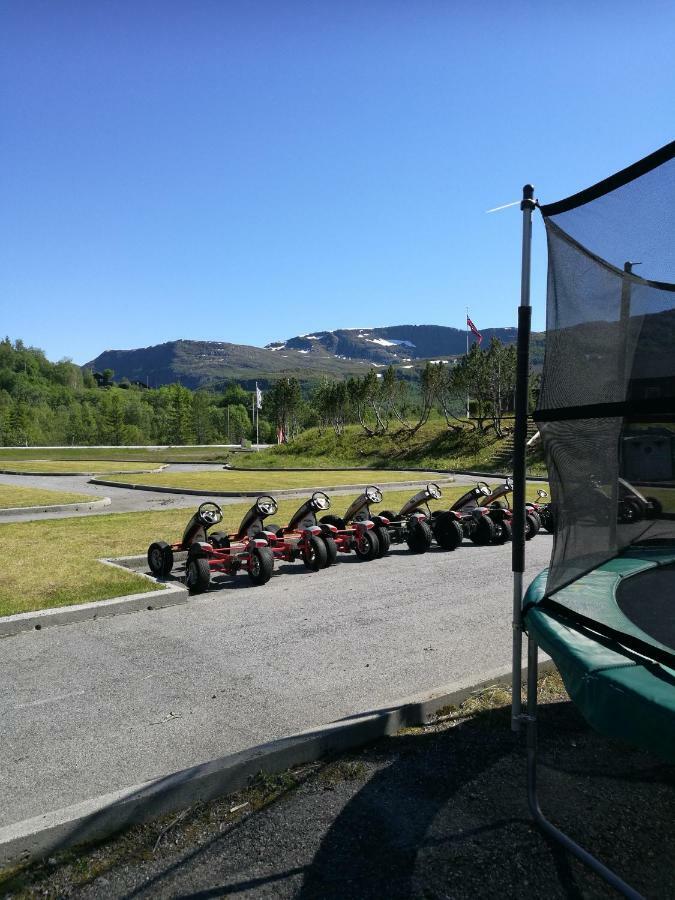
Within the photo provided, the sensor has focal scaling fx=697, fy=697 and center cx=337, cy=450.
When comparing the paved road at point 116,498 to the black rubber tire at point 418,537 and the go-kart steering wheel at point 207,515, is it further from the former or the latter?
the black rubber tire at point 418,537

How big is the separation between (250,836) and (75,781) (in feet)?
3.98

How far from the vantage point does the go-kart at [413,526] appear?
36.3 ft

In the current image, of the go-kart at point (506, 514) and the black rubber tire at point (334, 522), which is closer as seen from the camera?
the black rubber tire at point (334, 522)

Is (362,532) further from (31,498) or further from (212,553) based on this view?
(31,498)

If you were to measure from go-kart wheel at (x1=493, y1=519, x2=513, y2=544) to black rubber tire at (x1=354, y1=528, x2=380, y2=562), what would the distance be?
255 cm

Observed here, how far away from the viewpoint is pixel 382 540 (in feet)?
34.4

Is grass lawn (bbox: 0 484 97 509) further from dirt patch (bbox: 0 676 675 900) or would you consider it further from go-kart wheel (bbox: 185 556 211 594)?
dirt patch (bbox: 0 676 675 900)

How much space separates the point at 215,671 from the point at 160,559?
3732mm

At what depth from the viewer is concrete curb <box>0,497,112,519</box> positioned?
16188 millimetres

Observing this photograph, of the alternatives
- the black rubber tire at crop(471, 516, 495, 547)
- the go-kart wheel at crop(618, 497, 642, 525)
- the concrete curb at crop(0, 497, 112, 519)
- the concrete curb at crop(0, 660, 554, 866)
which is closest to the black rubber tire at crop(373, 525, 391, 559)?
the black rubber tire at crop(471, 516, 495, 547)

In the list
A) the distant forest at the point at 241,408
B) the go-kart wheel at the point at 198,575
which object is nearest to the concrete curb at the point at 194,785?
the distant forest at the point at 241,408

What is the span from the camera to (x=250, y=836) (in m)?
3.21

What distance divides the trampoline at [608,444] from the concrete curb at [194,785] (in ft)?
3.38

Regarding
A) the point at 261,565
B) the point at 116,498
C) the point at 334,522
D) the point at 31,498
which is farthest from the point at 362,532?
the point at 116,498
